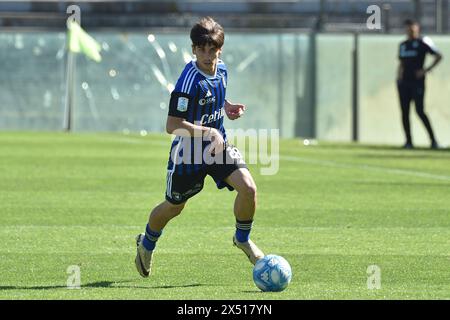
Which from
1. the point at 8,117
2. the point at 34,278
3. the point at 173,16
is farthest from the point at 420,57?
the point at 34,278

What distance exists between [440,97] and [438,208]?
53.7 feet

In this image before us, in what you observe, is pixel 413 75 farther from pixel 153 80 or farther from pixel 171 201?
pixel 171 201

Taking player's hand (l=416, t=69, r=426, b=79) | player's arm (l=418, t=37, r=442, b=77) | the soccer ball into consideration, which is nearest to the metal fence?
player's hand (l=416, t=69, r=426, b=79)

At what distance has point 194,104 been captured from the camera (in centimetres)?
978

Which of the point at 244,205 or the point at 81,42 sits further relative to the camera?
the point at 81,42

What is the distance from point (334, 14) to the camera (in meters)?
39.4

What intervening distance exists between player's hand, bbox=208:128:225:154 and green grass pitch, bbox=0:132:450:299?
0.90 m

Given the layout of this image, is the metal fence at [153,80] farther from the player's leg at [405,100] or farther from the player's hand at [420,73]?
the player's hand at [420,73]

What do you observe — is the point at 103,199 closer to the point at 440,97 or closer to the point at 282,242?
the point at 282,242

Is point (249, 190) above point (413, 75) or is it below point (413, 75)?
below

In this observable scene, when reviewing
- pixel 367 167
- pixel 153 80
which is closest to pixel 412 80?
pixel 367 167

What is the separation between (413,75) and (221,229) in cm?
1349

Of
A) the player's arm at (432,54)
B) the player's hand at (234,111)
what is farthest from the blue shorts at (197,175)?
the player's arm at (432,54)
